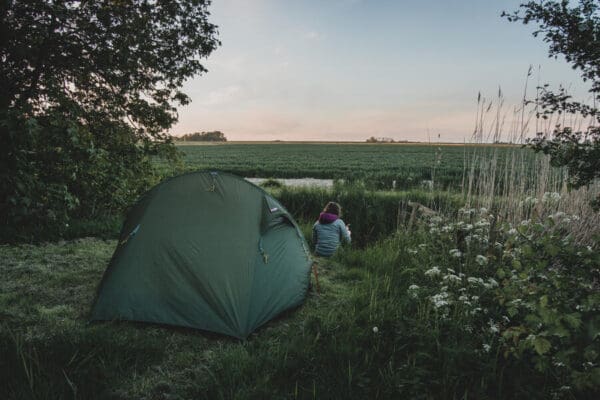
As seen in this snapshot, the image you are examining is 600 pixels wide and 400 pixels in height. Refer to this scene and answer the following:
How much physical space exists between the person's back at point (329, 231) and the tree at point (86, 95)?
3862mm

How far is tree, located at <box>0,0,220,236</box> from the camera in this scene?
430cm

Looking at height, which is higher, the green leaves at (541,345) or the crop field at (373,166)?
the crop field at (373,166)

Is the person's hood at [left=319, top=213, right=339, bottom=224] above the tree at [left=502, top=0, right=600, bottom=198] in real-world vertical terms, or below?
below

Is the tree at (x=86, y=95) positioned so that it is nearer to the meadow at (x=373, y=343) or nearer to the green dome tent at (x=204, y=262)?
the green dome tent at (x=204, y=262)

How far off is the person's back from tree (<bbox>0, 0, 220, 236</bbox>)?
3862 mm

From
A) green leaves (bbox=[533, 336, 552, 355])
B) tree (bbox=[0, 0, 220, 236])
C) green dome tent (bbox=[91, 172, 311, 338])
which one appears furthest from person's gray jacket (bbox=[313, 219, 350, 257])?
green leaves (bbox=[533, 336, 552, 355])

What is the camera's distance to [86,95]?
734 centimetres

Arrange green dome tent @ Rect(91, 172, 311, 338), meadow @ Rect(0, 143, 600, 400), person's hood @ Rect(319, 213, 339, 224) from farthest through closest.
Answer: person's hood @ Rect(319, 213, 339, 224)
green dome tent @ Rect(91, 172, 311, 338)
meadow @ Rect(0, 143, 600, 400)

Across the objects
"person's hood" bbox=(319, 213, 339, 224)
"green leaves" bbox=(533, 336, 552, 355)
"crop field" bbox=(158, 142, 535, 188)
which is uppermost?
"crop field" bbox=(158, 142, 535, 188)

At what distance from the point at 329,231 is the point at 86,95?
5.66 meters

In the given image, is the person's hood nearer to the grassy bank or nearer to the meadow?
the meadow

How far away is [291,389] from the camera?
3.01 meters

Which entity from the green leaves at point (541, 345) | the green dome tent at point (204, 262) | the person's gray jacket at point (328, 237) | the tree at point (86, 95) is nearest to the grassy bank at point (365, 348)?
the green leaves at point (541, 345)

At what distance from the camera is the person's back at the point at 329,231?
6.88 meters
